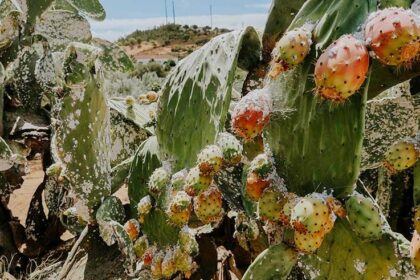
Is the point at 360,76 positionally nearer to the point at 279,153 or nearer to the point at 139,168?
the point at 279,153

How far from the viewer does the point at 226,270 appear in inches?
133

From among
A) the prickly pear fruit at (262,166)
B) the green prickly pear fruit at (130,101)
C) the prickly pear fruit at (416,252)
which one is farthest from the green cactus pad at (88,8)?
the prickly pear fruit at (416,252)

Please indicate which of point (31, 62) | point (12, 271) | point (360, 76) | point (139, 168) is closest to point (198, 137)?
point (139, 168)

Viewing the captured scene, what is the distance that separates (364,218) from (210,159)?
543 mm

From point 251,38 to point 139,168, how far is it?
0.92 meters

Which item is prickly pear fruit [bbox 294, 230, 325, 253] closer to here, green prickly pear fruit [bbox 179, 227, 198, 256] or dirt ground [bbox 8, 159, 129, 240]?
green prickly pear fruit [bbox 179, 227, 198, 256]

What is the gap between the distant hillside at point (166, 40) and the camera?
38156 mm

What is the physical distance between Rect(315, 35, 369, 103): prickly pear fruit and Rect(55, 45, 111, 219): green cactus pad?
135cm

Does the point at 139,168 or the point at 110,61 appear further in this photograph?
the point at 110,61

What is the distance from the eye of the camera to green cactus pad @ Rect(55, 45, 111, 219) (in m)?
2.53

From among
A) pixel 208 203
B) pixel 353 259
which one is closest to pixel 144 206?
pixel 208 203

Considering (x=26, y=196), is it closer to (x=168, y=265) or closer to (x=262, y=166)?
(x=168, y=265)

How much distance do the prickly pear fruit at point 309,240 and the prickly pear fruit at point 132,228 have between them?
1198 millimetres

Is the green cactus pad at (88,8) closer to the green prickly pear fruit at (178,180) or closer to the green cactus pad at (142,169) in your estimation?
the green cactus pad at (142,169)
